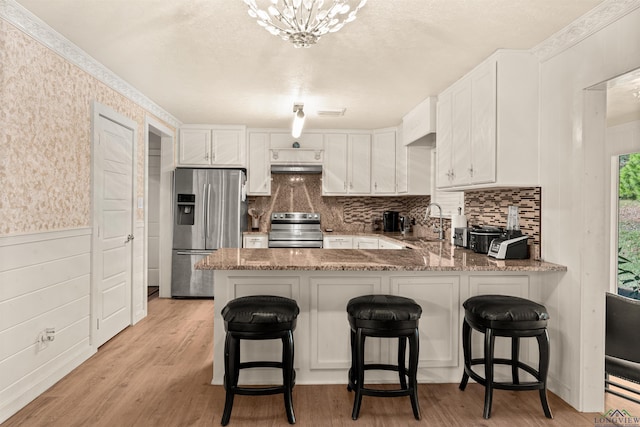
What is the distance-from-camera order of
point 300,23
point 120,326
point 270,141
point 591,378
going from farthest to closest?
1. point 270,141
2. point 120,326
3. point 591,378
4. point 300,23

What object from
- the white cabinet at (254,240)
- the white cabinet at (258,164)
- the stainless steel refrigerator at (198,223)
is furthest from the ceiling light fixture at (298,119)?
the white cabinet at (254,240)

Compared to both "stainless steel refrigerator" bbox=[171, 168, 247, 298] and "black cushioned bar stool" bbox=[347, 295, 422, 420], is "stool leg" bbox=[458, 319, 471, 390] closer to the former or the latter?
"black cushioned bar stool" bbox=[347, 295, 422, 420]

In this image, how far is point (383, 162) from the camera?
5.78 m

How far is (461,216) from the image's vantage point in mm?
3961

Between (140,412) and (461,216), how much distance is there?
314cm

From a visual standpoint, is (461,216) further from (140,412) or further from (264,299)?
Answer: (140,412)

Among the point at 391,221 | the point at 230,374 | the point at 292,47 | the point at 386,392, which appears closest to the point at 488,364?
the point at 386,392

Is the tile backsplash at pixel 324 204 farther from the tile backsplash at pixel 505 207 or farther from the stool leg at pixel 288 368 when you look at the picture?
the stool leg at pixel 288 368

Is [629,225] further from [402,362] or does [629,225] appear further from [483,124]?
[402,362]

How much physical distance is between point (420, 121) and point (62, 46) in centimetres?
327

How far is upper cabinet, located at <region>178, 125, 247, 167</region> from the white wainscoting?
2.57 m

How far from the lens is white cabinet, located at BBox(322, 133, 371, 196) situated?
231 inches

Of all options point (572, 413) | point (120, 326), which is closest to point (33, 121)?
point (120, 326)

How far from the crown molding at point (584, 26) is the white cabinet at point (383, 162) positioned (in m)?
2.93
